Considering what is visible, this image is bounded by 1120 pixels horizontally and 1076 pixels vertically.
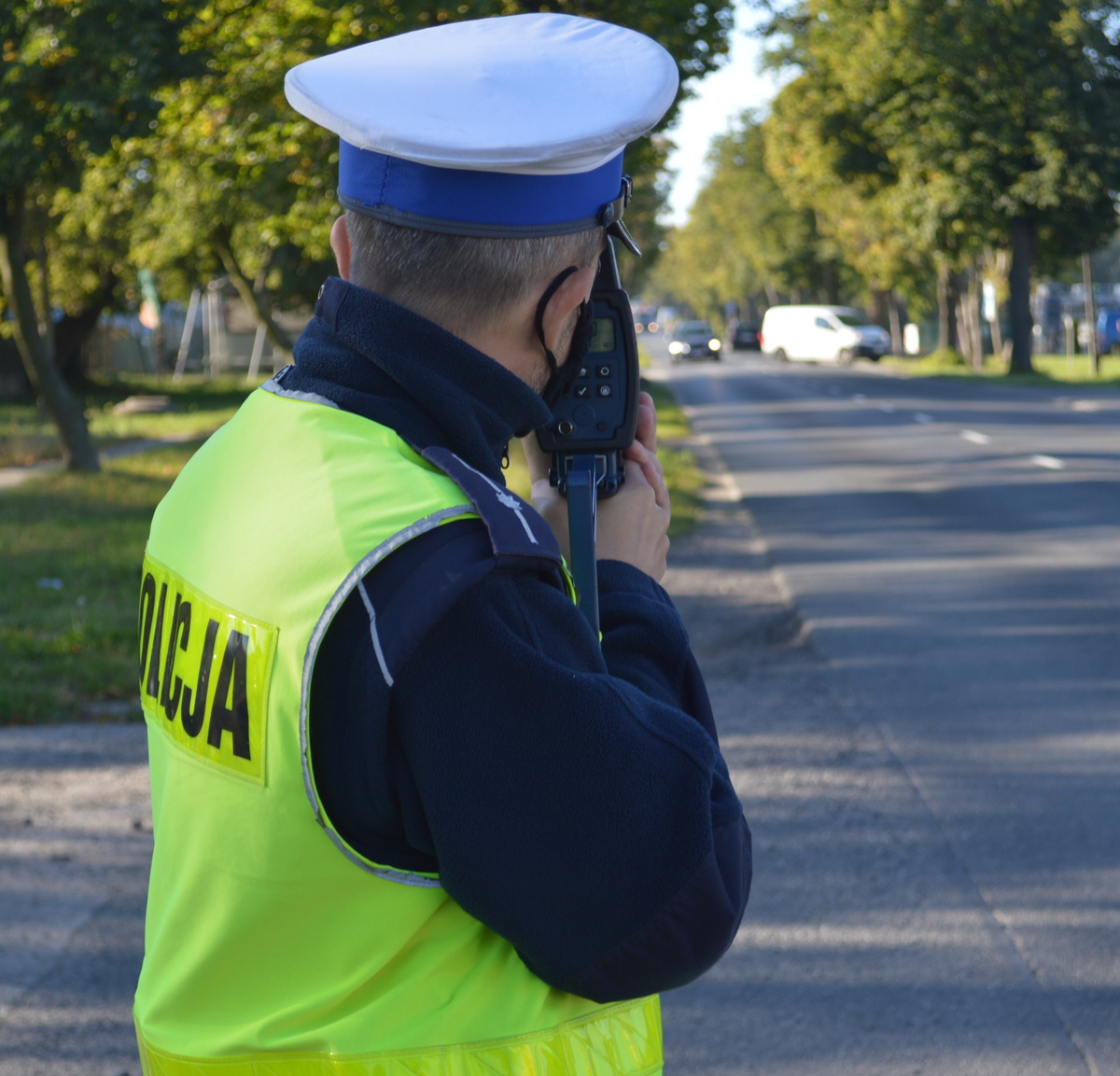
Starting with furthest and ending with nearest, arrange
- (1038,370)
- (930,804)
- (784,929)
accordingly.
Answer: (1038,370) < (930,804) < (784,929)

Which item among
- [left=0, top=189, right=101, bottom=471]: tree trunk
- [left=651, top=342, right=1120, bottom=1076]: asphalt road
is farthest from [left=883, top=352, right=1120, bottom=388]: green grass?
[left=0, top=189, right=101, bottom=471]: tree trunk

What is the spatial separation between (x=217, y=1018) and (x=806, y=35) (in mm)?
44802

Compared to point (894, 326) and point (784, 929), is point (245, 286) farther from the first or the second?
point (894, 326)

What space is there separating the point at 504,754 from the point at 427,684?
9 cm

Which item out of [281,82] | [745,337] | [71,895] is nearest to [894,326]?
[745,337]

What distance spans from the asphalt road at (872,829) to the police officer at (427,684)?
2102 millimetres

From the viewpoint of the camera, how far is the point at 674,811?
3.90 ft

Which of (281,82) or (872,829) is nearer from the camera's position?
(872,829)

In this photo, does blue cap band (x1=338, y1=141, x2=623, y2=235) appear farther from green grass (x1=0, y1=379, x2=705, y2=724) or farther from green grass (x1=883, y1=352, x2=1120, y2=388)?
green grass (x1=883, y1=352, x2=1120, y2=388)

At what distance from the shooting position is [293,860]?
3.82 ft

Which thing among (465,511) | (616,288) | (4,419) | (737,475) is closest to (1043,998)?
(616,288)

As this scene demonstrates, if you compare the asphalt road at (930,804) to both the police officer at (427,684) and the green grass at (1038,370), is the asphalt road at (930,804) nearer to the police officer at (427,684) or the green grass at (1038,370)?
the police officer at (427,684)

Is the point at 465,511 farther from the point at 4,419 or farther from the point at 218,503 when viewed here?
the point at 4,419

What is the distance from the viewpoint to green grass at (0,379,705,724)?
623 cm
